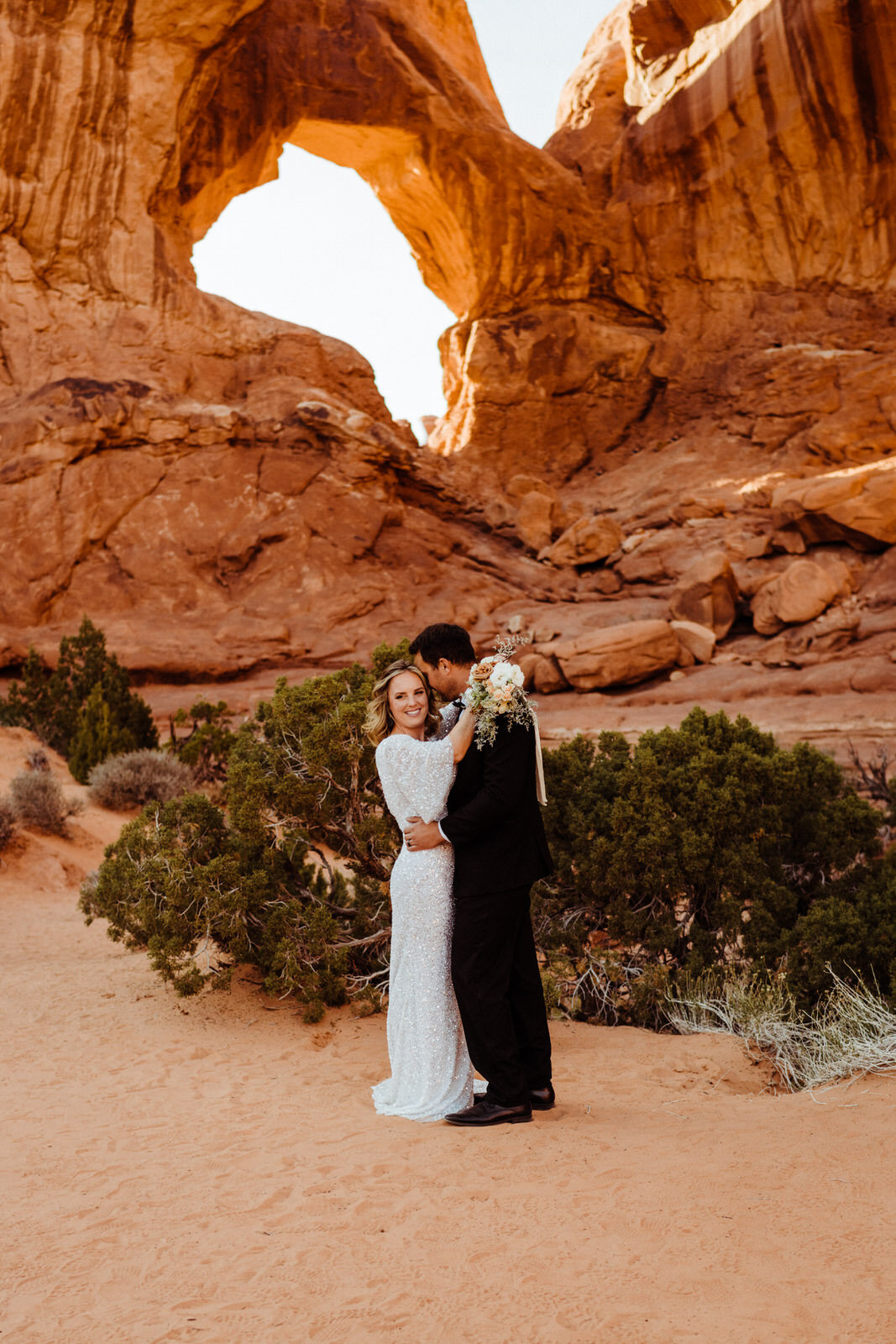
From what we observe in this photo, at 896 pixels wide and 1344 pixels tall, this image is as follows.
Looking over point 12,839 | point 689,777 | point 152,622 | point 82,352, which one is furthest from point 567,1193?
point 82,352

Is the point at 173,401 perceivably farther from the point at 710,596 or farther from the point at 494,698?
the point at 494,698

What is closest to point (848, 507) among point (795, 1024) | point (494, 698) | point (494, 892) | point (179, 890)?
point (795, 1024)

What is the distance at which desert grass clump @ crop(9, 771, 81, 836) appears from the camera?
35.1 feet

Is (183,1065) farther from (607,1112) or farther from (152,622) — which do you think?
(152,622)

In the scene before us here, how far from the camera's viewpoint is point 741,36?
23.3m

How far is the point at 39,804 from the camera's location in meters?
10.8

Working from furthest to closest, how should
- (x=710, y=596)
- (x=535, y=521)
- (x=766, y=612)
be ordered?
(x=535, y=521)
(x=710, y=596)
(x=766, y=612)

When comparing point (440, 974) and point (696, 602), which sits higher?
point (696, 602)

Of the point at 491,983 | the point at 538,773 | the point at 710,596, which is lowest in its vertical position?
the point at 491,983

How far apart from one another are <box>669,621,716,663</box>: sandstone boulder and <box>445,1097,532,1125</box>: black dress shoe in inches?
523

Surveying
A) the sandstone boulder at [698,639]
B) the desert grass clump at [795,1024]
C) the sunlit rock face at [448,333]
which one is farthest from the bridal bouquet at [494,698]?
the sandstone boulder at [698,639]

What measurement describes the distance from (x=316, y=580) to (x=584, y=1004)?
14131mm

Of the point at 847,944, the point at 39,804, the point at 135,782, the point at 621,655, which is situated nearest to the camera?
the point at 847,944

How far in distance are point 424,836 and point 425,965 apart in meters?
0.54
